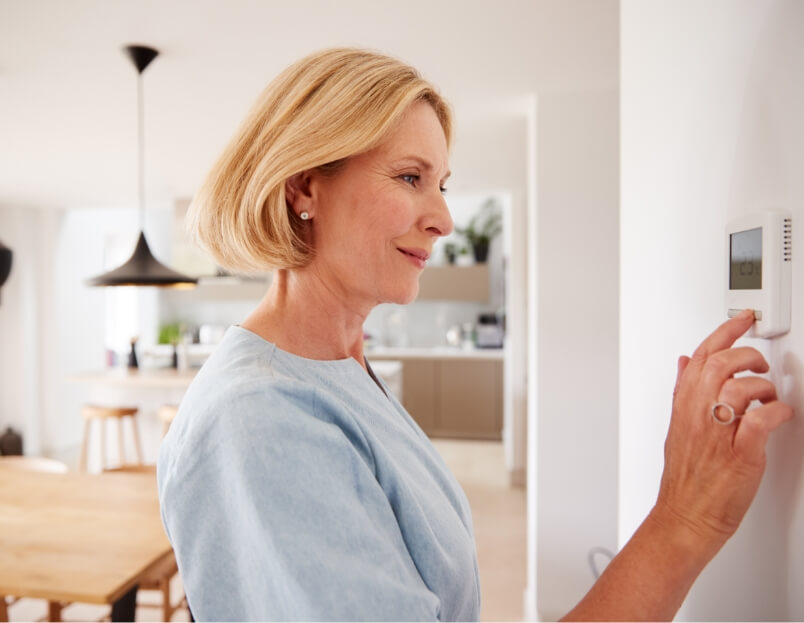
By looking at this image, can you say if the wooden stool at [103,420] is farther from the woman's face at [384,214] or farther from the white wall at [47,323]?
the woman's face at [384,214]

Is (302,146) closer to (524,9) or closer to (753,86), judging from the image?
(753,86)

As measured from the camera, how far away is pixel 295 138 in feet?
2.46

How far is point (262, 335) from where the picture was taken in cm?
77

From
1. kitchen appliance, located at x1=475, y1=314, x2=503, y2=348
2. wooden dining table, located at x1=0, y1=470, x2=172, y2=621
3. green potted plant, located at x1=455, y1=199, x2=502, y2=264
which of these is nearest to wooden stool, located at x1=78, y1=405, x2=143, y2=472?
wooden dining table, located at x1=0, y1=470, x2=172, y2=621

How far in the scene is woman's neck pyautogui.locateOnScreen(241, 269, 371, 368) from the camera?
799 millimetres

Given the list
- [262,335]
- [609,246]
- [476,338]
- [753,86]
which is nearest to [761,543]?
[753,86]

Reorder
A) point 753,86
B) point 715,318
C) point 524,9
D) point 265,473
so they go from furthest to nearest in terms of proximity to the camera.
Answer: point 524,9 → point 715,318 → point 753,86 → point 265,473

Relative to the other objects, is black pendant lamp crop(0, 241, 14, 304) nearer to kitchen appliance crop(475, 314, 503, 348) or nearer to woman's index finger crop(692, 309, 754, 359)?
woman's index finger crop(692, 309, 754, 359)

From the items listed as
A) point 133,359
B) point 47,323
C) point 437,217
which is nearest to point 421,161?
point 437,217

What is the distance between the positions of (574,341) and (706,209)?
2.05 m

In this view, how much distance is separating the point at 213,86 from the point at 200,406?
2.56m

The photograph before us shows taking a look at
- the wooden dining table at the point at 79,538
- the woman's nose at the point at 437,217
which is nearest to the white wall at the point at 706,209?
the woman's nose at the point at 437,217

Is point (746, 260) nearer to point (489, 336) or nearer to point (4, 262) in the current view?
point (4, 262)

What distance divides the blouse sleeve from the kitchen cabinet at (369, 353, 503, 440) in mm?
5908
